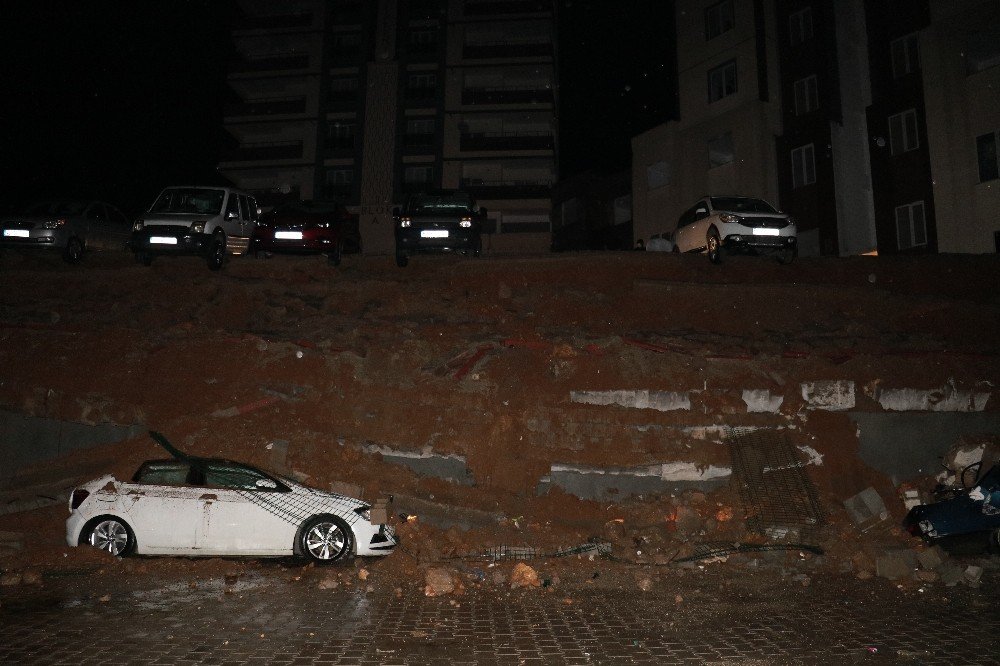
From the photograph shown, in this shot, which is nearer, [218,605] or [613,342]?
[218,605]

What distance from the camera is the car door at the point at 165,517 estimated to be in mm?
8445

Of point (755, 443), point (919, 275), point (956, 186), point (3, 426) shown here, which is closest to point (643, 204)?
point (956, 186)

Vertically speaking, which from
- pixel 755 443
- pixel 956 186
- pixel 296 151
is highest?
pixel 296 151

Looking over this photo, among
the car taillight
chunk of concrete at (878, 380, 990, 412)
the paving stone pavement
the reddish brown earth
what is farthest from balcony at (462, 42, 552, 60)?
the paving stone pavement

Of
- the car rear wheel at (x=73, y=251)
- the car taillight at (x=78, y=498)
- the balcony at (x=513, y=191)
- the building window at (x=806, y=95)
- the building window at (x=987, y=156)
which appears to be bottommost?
the car taillight at (x=78, y=498)

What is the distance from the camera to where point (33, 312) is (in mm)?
15242

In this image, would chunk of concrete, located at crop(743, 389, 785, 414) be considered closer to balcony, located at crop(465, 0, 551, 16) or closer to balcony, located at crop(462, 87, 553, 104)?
balcony, located at crop(462, 87, 553, 104)

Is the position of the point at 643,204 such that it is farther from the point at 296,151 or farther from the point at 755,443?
the point at 755,443

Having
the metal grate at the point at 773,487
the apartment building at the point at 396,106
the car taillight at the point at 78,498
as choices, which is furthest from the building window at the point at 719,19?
the car taillight at the point at 78,498

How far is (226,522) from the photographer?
846 centimetres

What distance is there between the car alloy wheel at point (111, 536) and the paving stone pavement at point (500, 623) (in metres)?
0.64

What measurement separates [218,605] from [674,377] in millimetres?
7632

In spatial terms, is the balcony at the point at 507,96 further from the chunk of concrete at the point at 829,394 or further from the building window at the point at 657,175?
the chunk of concrete at the point at 829,394

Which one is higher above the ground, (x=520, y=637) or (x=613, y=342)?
(x=613, y=342)
